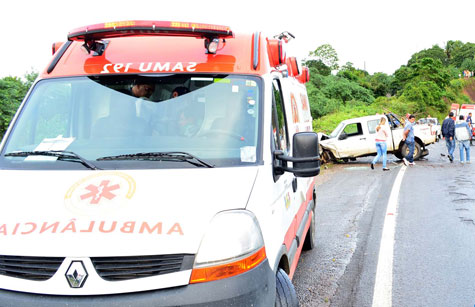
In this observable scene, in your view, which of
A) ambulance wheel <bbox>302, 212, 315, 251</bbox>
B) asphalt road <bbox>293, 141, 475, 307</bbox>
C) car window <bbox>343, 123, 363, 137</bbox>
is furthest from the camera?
car window <bbox>343, 123, 363, 137</bbox>

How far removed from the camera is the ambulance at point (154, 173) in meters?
2.59

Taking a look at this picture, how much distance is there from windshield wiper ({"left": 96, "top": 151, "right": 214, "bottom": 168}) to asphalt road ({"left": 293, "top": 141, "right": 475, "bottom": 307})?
2193 millimetres

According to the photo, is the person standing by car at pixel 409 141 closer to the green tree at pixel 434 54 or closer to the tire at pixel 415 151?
the tire at pixel 415 151

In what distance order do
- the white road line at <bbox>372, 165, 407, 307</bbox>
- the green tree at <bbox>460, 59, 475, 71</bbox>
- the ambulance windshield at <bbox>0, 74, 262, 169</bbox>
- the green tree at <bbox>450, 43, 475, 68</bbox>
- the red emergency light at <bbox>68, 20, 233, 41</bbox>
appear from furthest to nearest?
1. the green tree at <bbox>450, 43, 475, 68</bbox>
2. the green tree at <bbox>460, 59, 475, 71</bbox>
3. the white road line at <bbox>372, 165, 407, 307</bbox>
4. the red emergency light at <bbox>68, 20, 233, 41</bbox>
5. the ambulance windshield at <bbox>0, 74, 262, 169</bbox>

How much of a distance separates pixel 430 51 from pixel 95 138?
129m

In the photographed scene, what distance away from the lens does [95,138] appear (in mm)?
3645

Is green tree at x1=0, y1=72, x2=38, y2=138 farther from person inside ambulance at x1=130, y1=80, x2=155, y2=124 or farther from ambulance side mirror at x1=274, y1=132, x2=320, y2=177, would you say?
ambulance side mirror at x1=274, y1=132, x2=320, y2=177

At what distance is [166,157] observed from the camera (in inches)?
130

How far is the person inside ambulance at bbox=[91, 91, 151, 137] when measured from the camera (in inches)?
141

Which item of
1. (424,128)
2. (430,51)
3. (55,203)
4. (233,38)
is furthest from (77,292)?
(430,51)

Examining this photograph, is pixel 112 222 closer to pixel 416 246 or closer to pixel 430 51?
pixel 416 246

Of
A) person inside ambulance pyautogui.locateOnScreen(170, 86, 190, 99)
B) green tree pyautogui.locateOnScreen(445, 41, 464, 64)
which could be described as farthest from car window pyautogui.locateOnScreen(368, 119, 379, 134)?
green tree pyautogui.locateOnScreen(445, 41, 464, 64)

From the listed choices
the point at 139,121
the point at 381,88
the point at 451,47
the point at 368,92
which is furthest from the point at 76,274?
the point at 451,47

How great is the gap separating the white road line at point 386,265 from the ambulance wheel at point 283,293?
5.44 ft
